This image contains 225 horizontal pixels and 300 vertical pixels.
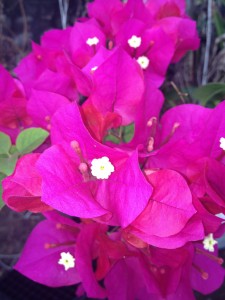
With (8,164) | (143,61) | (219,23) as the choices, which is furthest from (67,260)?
(219,23)

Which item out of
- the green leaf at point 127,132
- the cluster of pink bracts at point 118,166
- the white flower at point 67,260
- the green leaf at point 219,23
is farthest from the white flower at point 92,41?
the green leaf at point 219,23

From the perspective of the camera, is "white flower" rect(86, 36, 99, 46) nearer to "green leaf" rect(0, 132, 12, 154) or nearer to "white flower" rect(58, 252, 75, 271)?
"green leaf" rect(0, 132, 12, 154)

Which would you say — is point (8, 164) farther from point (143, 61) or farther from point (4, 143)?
point (143, 61)

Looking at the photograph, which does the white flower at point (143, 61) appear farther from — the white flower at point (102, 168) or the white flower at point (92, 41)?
the white flower at point (102, 168)

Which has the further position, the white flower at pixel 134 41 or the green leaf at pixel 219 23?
the green leaf at pixel 219 23

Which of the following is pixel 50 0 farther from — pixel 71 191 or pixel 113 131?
pixel 71 191

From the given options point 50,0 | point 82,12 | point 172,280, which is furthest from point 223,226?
point 50,0
